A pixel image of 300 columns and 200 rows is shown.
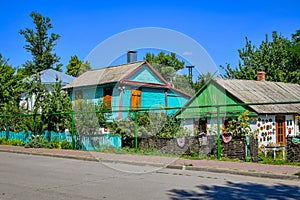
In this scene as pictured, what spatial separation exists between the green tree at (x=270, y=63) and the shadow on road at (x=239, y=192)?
32.5 meters

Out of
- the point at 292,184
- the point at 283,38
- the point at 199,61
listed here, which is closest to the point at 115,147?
the point at 292,184

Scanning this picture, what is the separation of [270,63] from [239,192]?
3672 cm

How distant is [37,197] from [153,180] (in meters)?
3.40

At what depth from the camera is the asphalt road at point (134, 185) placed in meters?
7.96

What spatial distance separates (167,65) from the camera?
8.06m

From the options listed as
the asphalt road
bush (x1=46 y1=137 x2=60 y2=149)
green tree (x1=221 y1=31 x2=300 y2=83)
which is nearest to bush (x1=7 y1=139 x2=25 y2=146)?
bush (x1=46 y1=137 x2=60 y2=149)

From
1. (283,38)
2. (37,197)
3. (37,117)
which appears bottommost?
(37,197)

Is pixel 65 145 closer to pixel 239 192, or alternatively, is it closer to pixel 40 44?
pixel 239 192

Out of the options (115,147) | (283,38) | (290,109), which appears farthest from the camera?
(283,38)

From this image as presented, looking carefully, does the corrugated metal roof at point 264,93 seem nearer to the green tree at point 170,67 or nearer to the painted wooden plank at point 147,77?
the painted wooden plank at point 147,77

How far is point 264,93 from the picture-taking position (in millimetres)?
24641

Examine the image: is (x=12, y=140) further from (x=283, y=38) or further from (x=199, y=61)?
(x=283, y=38)

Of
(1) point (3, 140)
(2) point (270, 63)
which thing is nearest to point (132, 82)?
(1) point (3, 140)

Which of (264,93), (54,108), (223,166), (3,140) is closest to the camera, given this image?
(223,166)
